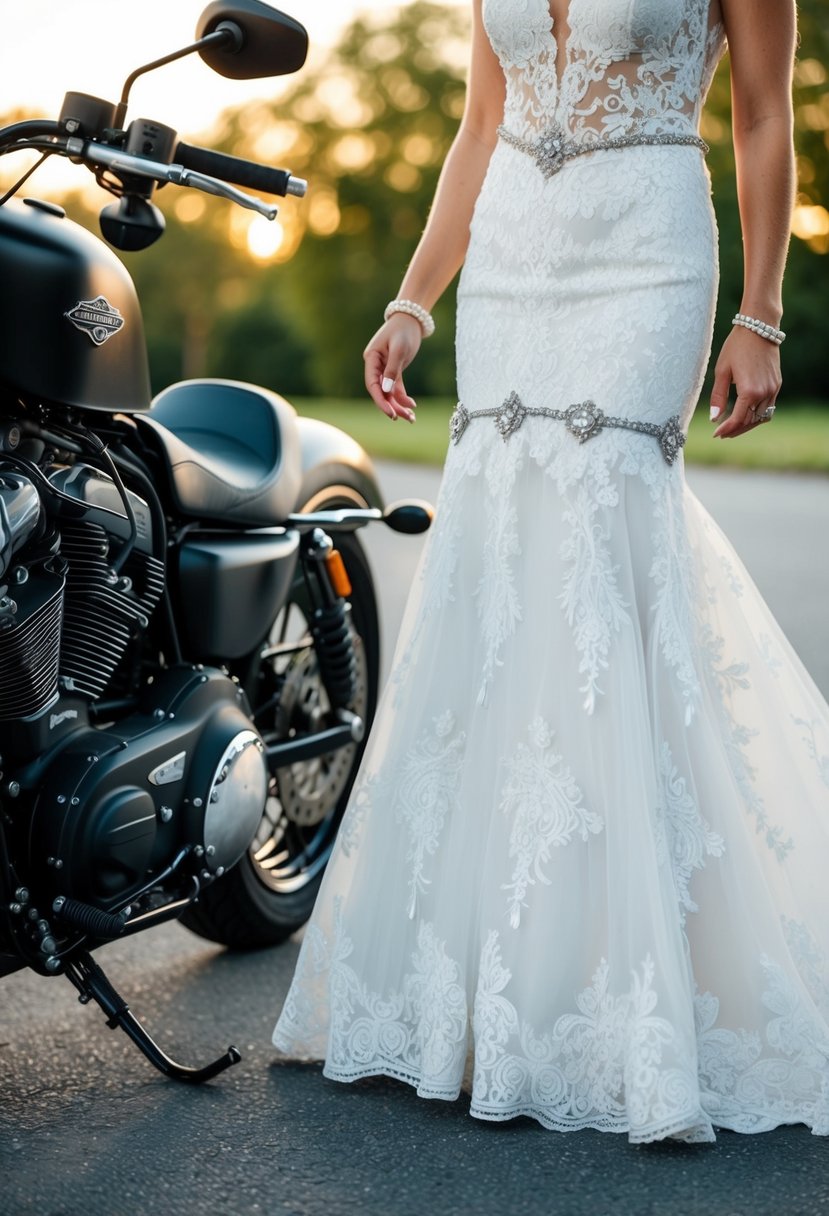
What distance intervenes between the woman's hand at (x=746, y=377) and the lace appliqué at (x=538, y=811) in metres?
0.56

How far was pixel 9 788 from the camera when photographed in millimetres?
2240

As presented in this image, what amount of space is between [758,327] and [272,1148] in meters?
1.42

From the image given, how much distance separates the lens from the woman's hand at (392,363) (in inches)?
102

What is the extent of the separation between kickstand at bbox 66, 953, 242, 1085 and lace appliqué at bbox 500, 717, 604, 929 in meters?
0.53

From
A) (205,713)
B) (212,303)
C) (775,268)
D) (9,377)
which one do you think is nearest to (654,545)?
(775,268)

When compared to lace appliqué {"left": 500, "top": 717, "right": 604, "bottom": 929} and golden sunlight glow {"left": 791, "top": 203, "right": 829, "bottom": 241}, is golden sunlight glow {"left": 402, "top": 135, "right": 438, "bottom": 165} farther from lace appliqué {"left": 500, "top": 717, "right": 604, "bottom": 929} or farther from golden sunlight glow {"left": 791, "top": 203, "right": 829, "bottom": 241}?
lace appliqué {"left": 500, "top": 717, "right": 604, "bottom": 929}

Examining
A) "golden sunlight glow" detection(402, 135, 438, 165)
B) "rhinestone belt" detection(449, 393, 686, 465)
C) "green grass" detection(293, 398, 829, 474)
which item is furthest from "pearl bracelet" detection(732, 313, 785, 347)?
"golden sunlight glow" detection(402, 135, 438, 165)

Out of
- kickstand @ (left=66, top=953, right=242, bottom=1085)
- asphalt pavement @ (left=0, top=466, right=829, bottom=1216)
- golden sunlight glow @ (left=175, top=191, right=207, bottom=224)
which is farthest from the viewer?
golden sunlight glow @ (left=175, top=191, right=207, bottom=224)

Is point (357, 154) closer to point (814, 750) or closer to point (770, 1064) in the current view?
point (814, 750)

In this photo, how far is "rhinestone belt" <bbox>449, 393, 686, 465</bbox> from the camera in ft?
7.82

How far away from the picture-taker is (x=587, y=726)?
232 centimetres

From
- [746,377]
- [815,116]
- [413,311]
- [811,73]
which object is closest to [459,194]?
[413,311]

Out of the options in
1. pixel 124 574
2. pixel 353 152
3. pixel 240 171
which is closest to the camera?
pixel 240 171

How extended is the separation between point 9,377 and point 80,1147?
1100mm
